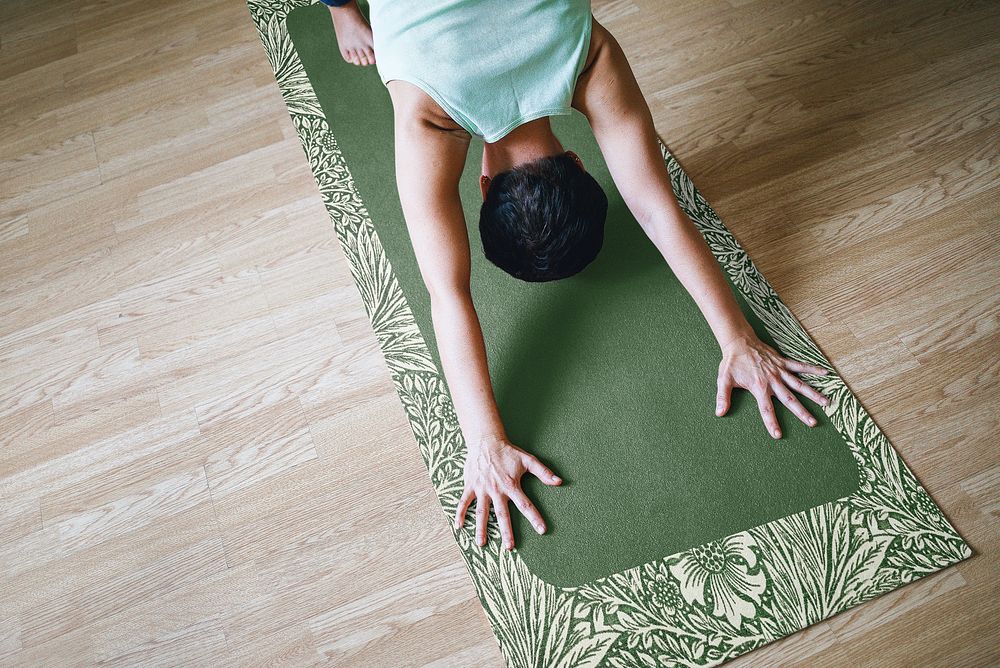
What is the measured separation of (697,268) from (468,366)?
0.50 m

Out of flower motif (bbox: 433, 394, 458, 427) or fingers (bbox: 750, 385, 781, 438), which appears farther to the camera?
flower motif (bbox: 433, 394, 458, 427)

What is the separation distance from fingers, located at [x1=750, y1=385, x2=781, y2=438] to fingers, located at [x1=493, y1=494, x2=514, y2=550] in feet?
1.83

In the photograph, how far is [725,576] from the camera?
1.37 metres

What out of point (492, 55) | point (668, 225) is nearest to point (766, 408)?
point (668, 225)

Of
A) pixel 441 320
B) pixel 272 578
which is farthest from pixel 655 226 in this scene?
pixel 272 578

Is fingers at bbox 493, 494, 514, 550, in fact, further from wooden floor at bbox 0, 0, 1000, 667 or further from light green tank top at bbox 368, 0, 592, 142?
light green tank top at bbox 368, 0, 592, 142

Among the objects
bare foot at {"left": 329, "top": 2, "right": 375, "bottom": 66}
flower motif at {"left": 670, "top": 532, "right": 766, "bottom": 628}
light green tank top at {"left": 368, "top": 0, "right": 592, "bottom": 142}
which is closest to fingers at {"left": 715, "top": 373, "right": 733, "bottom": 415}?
flower motif at {"left": 670, "top": 532, "right": 766, "bottom": 628}

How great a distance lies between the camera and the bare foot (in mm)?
2107

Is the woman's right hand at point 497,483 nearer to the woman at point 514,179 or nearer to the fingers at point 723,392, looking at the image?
the woman at point 514,179

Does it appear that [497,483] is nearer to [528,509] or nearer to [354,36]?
[528,509]

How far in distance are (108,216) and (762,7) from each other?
76.4 inches

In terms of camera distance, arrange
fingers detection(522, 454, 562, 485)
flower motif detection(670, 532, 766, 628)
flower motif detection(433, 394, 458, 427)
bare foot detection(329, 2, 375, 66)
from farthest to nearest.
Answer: bare foot detection(329, 2, 375, 66) → flower motif detection(433, 394, 458, 427) → fingers detection(522, 454, 562, 485) → flower motif detection(670, 532, 766, 628)

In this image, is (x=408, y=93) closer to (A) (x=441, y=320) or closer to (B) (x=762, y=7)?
(A) (x=441, y=320)

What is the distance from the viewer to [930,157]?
182 centimetres
